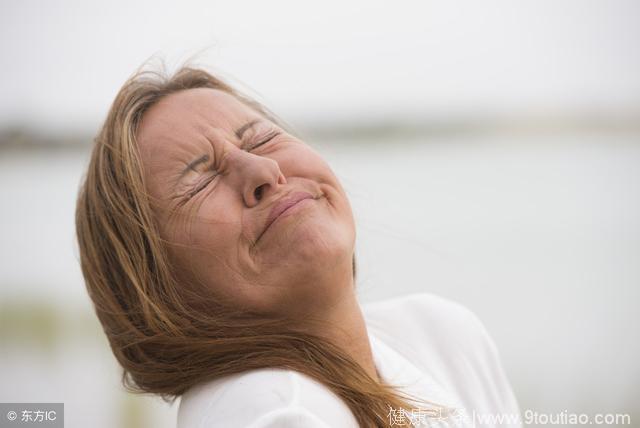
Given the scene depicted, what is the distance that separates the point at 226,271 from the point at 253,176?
12 centimetres

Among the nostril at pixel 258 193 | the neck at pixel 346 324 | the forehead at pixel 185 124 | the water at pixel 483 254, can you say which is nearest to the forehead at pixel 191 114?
the forehead at pixel 185 124

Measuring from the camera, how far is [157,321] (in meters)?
0.90

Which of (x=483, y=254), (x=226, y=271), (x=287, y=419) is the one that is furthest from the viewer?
(x=483, y=254)

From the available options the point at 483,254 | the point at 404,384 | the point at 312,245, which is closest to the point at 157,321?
the point at 312,245

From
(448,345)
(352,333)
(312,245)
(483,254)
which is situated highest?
(312,245)

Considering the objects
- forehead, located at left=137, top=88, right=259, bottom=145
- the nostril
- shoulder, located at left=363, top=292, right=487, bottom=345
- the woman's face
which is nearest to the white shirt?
shoulder, located at left=363, top=292, right=487, bottom=345

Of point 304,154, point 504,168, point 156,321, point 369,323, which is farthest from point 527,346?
point 156,321

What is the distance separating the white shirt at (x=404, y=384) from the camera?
79cm

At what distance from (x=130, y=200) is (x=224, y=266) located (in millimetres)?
154

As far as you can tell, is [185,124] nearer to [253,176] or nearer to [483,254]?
[253,176]

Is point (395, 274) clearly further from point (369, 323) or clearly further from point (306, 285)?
point (306, 285)

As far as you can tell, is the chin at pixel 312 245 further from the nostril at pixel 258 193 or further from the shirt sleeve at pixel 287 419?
the shirt sleeve at pixel 287 419

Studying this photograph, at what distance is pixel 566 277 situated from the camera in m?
2.39

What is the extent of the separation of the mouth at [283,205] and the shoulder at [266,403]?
0.17 metres
